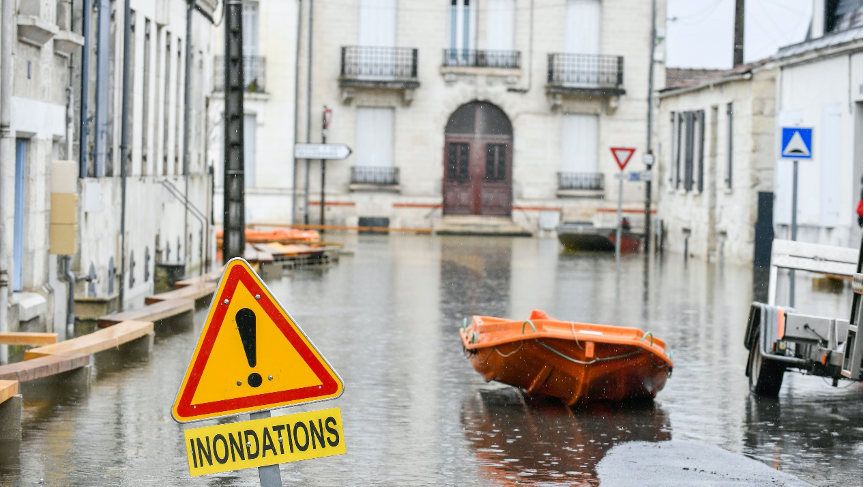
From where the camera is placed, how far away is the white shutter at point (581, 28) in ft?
171

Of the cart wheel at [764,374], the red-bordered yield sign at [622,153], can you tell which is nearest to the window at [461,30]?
the red-bordered yield sign at [622,153]

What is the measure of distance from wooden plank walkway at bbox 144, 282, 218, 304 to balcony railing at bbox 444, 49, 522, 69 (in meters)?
30.7

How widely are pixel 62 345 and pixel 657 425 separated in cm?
525

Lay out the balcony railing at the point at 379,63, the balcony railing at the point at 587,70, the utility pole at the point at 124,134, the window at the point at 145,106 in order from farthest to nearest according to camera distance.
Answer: the balcony railing at the point at 587,70 → the balcony railing at the point at 379,63 → the window at the point at 145,106 → the utility pole at the point at 124,134

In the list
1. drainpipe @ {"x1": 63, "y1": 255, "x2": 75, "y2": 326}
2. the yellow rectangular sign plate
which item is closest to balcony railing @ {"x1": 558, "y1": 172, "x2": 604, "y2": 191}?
drainpipe @ {"x1": 63, "y1": 255, "x2": 75, "y2": 326}

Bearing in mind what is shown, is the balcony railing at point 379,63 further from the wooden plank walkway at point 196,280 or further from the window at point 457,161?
the wooden plank walkway at point 196,280

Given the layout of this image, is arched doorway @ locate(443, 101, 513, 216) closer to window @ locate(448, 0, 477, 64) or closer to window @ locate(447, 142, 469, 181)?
window @ locate(447, 142, 469, 181)

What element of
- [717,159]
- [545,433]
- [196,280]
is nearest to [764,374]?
[545,433]

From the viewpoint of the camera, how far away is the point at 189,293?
2005cm

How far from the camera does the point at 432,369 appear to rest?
Answer: 14938mm

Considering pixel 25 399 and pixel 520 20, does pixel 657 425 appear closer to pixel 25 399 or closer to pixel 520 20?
pixel 25 399

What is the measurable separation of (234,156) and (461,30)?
3877cm

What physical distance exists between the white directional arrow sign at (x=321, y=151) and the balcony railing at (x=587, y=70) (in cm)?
810

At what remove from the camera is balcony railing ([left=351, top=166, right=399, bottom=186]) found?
5138 centimetres
